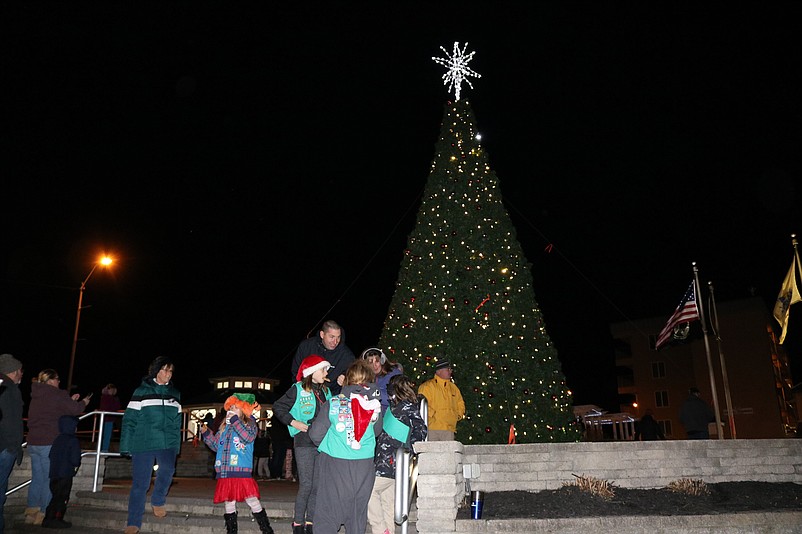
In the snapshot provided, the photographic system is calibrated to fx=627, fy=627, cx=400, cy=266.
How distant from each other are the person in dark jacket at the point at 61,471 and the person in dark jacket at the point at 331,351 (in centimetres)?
382

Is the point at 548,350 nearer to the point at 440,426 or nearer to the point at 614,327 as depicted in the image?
the point at 440,426

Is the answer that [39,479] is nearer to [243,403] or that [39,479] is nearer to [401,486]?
[243,403]

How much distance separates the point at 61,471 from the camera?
8398mm

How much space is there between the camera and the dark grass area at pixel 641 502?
7.42m

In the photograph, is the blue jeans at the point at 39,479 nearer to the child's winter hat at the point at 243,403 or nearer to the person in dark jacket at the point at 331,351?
the child's winter hat at the point at 243,403

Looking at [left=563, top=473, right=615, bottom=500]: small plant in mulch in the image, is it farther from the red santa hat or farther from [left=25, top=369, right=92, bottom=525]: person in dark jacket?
[left=25, top=369, right=92, bottom=525]: person in dark jacket

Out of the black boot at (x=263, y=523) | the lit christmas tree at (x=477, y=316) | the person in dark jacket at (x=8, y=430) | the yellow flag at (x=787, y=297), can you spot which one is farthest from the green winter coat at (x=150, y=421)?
the yellow flag at (x=787, y=297)

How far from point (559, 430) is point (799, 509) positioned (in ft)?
15.5

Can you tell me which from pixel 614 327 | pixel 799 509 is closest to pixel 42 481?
pixel 799 509

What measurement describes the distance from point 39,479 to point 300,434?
4834 millimetres

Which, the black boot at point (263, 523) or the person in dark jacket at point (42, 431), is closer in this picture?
the black boot at point (263, 523)

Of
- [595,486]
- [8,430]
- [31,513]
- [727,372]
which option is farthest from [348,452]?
[727,372]

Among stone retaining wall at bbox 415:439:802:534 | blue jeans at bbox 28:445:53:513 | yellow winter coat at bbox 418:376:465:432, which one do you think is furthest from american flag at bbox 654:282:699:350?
blue jeans at bbox 28:445:53:513

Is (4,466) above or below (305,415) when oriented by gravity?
below
